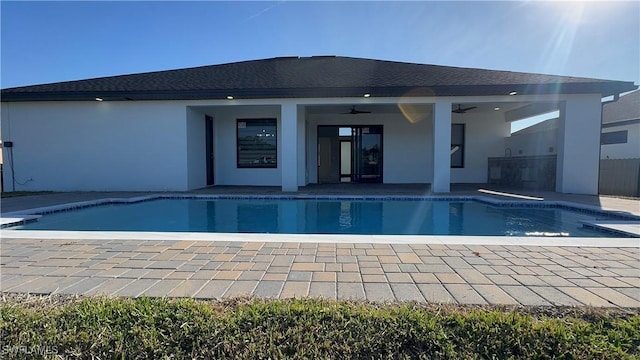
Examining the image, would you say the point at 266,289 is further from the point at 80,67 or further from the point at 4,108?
the point at 80,67

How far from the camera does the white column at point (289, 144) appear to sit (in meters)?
9.87

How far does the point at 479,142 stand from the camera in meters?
13.5

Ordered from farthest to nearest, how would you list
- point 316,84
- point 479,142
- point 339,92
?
point 479,142, point 316,84, point 339,92

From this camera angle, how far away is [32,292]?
2340mm

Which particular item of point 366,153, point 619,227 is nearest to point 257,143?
point 366,153

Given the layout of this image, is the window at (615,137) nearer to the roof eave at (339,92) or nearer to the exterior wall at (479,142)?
the exterior wall at (479,142)

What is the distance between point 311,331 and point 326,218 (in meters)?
5.04

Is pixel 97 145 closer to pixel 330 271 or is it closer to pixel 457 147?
pixel 330 271

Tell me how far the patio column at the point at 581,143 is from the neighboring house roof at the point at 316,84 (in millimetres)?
445

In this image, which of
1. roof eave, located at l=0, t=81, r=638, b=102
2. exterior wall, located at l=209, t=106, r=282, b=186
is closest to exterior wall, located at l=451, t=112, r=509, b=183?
roof eave, located at l=0, t=81, r=638, b=102

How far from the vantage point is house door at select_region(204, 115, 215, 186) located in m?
11.8

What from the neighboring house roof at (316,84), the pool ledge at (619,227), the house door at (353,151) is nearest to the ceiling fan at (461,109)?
the neighboring house roof at (316,84)

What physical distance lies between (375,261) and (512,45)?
928cm

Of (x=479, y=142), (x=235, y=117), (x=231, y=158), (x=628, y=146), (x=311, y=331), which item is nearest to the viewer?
(x=311, y=331)
